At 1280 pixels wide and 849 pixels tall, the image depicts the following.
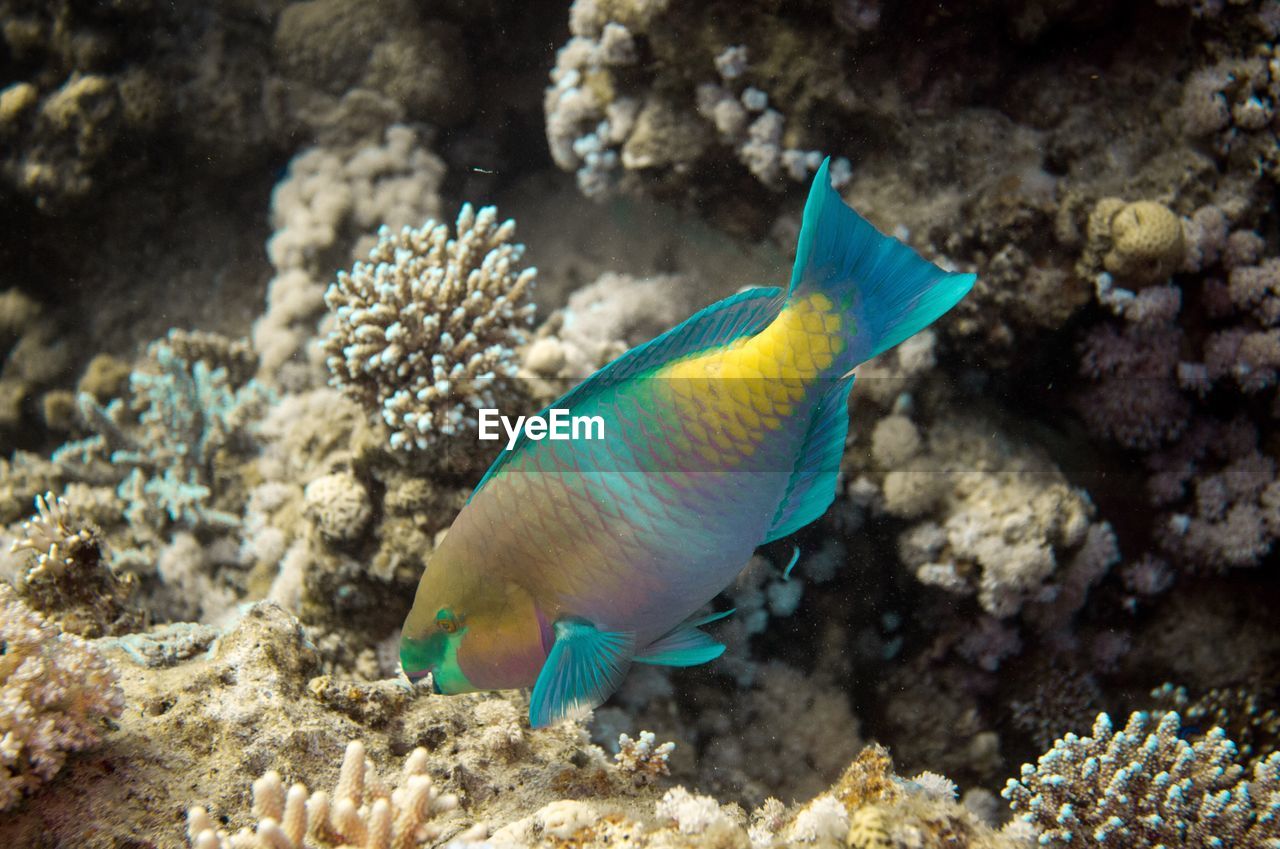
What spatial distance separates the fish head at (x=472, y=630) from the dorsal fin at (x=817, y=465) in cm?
86

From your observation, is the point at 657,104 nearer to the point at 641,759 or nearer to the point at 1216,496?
the point at 641,759

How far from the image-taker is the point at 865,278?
2242mm

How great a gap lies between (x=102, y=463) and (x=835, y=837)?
5538 millimetres

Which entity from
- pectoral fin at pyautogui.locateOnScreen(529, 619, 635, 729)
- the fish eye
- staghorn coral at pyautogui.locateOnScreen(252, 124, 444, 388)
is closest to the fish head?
the fish eye

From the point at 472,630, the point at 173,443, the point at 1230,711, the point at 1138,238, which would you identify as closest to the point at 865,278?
the point at 472,630

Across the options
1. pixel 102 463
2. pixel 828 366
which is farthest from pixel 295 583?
pixel 828 366

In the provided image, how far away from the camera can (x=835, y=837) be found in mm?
1920

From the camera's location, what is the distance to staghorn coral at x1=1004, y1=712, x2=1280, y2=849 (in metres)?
2.81

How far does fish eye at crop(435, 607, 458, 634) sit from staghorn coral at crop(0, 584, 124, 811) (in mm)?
1037

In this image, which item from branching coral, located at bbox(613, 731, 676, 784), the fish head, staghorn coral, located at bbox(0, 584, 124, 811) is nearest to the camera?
staghorn coral, located at bbox(0, 584, 124, 811)

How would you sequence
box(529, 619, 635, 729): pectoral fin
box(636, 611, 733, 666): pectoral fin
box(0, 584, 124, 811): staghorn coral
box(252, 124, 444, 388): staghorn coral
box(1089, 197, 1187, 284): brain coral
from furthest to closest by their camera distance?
box(252, 124, 444, 388): staghorn coral
box(1089, 197, 1187, 284): brain coral
box(636, 611, 733, 666): pectoral fin
box(529, 619, 635, 729): pectoral fin
box(0, 584, 124, 811): staghorn coral

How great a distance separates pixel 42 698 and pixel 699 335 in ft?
7.47

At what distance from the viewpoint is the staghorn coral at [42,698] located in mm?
2129

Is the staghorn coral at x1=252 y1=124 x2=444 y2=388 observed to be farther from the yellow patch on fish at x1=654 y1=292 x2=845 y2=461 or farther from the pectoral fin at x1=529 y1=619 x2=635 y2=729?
the yellow patch on fish at x1=654 y1=292 x2=845 y2=461
